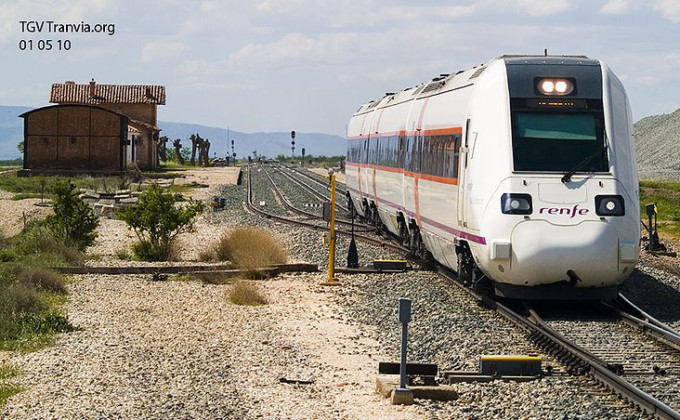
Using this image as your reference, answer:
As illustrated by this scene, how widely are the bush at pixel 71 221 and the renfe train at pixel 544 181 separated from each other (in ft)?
34.9

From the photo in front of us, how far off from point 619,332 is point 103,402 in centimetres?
659

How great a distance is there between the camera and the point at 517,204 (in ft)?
47.3

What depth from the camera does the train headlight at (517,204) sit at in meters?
14.4

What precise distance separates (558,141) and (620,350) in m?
3.41

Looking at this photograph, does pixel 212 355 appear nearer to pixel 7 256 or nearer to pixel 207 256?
pixel 207 256

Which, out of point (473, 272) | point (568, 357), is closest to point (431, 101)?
point (473, 272)

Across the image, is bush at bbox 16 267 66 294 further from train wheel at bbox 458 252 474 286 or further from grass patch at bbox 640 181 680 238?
grass patch at bbox 640 181 680 238

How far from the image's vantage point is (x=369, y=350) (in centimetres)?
1359

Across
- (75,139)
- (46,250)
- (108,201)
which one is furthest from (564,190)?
(75,139)

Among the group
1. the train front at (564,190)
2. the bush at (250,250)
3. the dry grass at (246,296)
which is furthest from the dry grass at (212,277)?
the train front at (564,190)

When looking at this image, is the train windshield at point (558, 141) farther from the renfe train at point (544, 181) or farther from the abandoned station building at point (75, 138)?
the abandoned station building at point (75, 138)

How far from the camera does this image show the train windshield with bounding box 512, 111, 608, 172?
14.8 m

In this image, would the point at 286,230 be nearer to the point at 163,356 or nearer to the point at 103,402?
the point at 163,356

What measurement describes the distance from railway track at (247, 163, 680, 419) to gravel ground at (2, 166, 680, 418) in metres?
0.20
